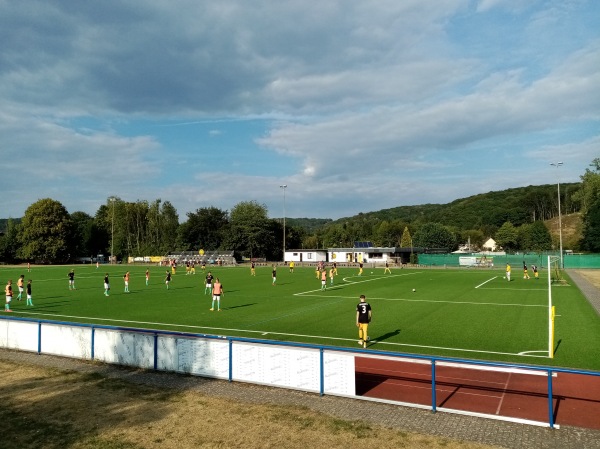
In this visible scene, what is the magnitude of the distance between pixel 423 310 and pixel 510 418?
16.6 metres

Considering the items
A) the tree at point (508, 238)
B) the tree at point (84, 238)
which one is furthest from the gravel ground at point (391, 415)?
the tree at point (508, 238)

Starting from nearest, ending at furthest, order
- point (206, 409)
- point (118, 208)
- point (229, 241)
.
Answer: point (206, 409) < point (229, 241) < point (118, 208)

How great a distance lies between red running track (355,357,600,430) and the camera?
10.3m

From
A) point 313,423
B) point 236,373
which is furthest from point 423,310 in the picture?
point 313,423

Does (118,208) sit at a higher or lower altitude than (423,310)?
higher

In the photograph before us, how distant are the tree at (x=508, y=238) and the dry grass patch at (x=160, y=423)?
455 ft

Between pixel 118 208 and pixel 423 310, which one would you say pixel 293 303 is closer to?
pixel 423 310

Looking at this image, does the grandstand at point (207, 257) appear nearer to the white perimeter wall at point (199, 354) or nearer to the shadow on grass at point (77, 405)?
the white perimeter wall at point (199, 354)

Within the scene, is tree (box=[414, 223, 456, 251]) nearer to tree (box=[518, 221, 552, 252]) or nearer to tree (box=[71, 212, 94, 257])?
tree (box=[518, 221, 552, 252])

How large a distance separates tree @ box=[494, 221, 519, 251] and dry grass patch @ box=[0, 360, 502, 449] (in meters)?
139

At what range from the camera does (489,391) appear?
1191cm

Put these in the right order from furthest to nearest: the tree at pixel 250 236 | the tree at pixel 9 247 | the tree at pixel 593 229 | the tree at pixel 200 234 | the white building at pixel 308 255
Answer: the tree at pixel 200 234 < the tree at pixel 250 236 < the tree at pixel 9 247 < the white building at pixel 308 255 < the tree at pixel 593 229

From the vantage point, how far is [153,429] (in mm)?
9359

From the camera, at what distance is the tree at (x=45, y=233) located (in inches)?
3858
